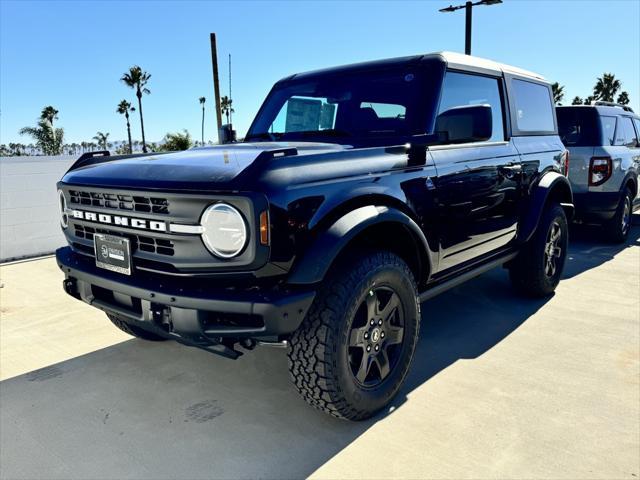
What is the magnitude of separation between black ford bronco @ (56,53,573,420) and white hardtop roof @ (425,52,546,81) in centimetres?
2

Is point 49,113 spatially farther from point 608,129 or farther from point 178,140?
point 608,129

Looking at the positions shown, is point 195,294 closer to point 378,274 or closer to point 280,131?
point 378,274

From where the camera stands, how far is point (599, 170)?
635 centimetres

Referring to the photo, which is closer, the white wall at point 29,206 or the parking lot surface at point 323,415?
the parking lot surface at point 323,415

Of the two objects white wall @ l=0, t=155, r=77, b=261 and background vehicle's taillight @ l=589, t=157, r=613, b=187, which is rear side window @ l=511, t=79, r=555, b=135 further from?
white wall @ l=0, t=155, r=77, b=261

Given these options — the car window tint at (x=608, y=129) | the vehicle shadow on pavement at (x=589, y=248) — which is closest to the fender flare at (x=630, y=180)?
the car window tint at (x=608, y=129)

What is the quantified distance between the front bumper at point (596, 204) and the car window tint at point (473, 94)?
333 centimetres

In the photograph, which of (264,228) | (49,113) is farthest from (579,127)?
(49,113)

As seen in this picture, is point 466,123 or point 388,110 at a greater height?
point 388,110

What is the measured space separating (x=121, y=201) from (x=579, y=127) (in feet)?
19.8

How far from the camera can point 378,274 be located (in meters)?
2.47

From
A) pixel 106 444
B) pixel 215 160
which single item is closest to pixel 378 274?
pixel 215 160

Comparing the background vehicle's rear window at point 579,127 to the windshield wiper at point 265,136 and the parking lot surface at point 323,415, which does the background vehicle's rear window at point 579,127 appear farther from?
the windshield wiper at point 265,136

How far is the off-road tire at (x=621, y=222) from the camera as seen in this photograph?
22.1 feet
